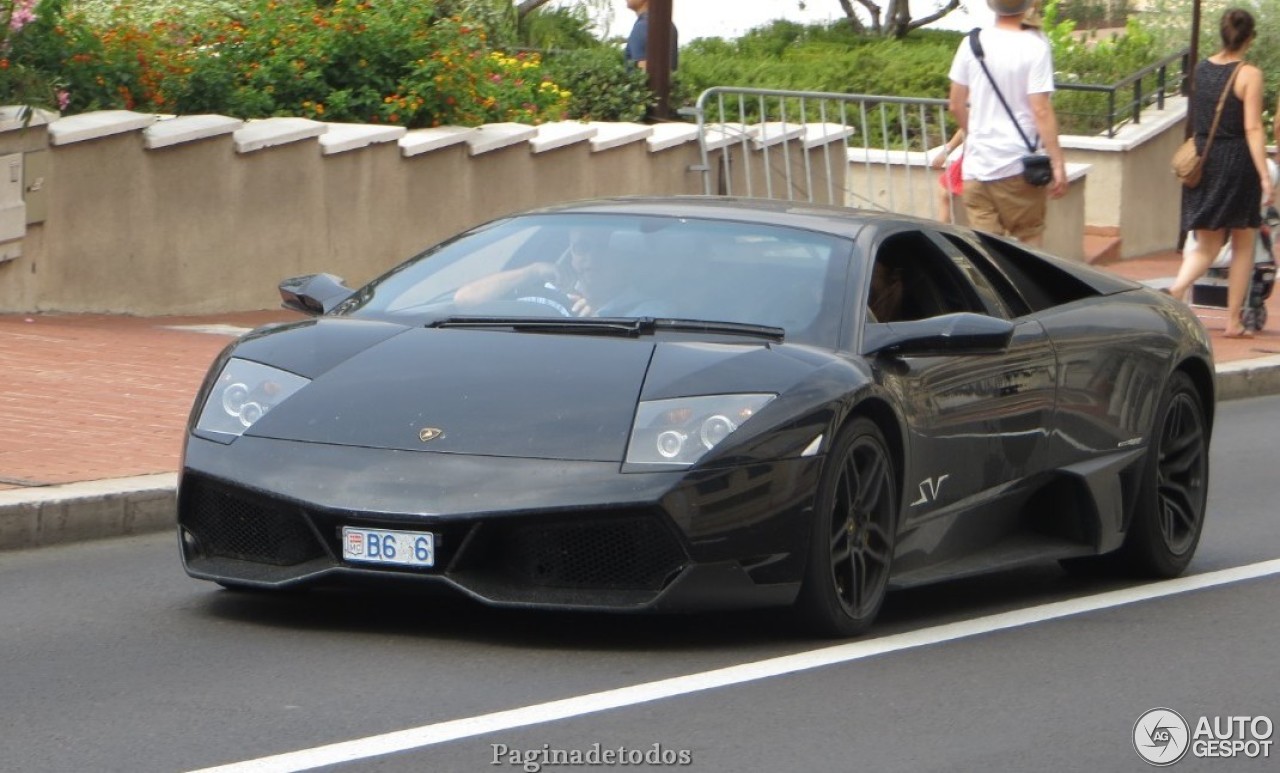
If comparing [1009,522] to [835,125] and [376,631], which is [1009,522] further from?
[835,125]

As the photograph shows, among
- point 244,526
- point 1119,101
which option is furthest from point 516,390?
point 1119,101

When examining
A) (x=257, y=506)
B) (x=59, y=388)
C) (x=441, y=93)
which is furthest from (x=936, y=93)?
(x=257, y=506)

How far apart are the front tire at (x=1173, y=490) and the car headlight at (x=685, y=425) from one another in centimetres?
233

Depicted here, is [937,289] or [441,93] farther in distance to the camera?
[441,93]

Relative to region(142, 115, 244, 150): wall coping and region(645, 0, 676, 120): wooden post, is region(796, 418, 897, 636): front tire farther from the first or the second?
region(645, 0, 676, 120): wooden post

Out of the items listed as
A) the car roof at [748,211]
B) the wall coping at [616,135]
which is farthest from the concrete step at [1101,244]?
the car roof at [748,211]

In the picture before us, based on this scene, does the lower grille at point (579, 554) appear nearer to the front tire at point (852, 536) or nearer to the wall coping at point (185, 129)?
the front tire at point (852, 536)

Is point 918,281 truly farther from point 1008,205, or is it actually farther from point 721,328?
point 1008,205

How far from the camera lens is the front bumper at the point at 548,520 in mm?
5969

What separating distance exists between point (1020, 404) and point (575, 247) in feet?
4.80

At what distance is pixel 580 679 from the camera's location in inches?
233

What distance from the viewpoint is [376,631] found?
643cm

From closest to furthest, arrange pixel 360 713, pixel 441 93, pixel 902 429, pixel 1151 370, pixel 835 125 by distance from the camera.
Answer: pixel 360 713, pixel 902 429, pixel 1151 370, pixel 441 93, pixel 835 125

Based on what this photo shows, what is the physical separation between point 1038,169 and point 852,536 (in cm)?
599
